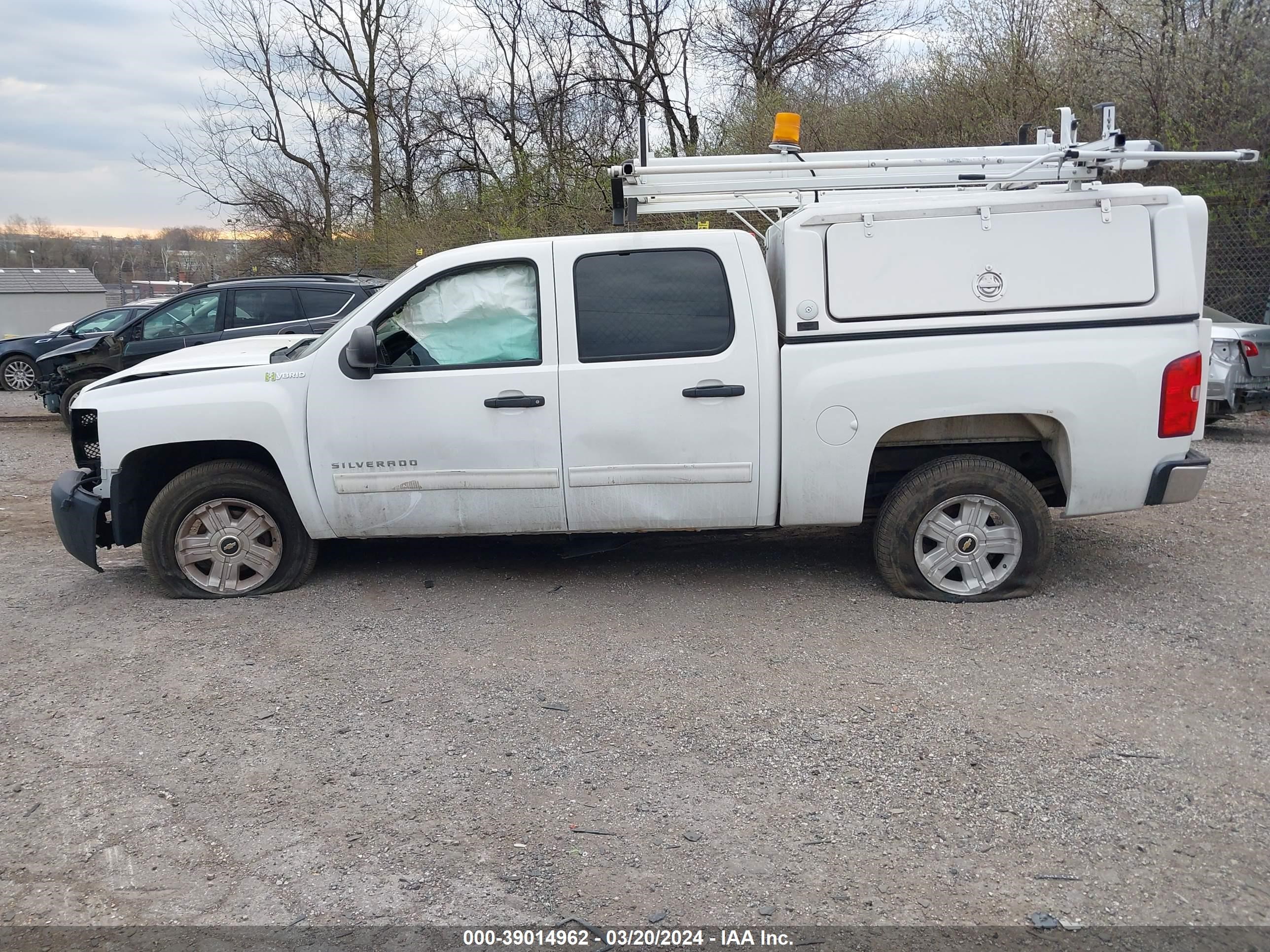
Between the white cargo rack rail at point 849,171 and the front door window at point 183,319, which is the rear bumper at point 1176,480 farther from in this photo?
the front door window at point 183,319

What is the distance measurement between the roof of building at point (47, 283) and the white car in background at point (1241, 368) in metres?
30.5

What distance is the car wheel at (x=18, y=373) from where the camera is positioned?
1831cm

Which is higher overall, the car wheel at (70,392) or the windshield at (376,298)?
the windshield at (376,298)

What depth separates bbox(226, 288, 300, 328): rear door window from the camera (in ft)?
39.7

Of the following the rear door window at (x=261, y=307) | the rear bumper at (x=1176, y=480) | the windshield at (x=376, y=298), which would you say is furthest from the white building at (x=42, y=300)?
the rear bumper at (x=1176, y=480)

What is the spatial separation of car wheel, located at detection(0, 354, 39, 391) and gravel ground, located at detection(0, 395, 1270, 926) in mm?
14155

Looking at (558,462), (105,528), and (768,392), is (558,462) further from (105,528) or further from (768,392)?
(105,528)

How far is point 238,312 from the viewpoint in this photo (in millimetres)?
12211

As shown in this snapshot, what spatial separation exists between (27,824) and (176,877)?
2.37 ft

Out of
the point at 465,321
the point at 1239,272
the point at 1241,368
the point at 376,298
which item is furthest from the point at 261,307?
the point at 1239,272

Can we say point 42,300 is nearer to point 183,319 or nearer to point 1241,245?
point 183,319

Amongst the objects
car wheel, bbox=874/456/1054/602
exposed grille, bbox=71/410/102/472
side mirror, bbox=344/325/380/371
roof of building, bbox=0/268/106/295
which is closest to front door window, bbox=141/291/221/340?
exposed grille, bbox=71/410/102/472

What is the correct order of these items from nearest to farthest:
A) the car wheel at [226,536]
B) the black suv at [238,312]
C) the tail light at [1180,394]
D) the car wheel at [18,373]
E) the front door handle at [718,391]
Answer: the tail light at [1180,394], the front door handle at [718,391], the car wheel at [226,536], the black suv at [238,312], the car wheel at [18,373]

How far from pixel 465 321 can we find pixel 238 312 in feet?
25.4
